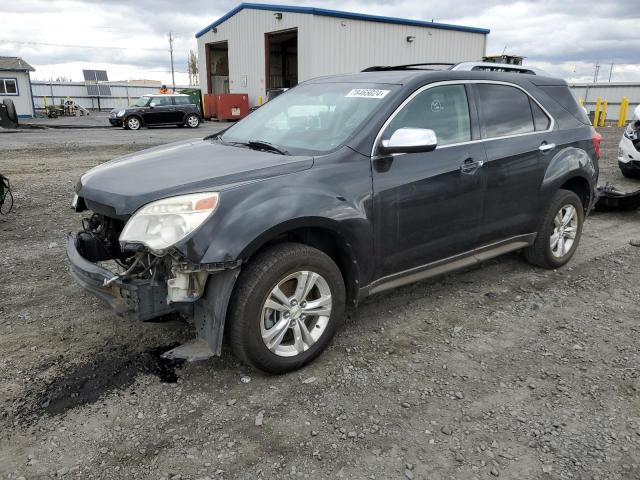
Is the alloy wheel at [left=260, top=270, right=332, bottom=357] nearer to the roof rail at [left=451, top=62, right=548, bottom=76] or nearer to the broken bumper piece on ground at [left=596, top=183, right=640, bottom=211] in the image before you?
the roof rail at [left=451, top=62, right=548, bottom=76]

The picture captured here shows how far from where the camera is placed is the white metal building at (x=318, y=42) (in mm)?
24391

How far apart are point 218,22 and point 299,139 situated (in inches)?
1155

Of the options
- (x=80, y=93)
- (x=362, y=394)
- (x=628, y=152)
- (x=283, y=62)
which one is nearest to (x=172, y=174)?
(x=362, y=394)

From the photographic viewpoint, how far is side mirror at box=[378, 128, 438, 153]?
3.23m

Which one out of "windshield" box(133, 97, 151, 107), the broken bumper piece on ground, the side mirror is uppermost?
the side mirror

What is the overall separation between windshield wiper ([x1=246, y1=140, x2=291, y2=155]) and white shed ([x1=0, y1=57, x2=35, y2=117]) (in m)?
34.3

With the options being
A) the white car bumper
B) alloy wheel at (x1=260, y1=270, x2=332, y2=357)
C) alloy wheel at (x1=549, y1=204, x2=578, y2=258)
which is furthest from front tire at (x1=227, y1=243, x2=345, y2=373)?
the white car bumper

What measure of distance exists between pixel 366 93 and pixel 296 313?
165cm

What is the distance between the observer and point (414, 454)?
8.25 ft

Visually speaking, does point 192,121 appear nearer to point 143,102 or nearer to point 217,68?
point 143,102

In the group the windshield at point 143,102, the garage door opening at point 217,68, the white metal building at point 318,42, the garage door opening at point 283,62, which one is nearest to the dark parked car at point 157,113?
the windshield at point 143,102

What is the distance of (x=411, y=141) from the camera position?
3.23 metres

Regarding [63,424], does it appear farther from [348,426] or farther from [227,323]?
[348,426]

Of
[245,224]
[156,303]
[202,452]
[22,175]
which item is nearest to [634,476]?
[202,452]
